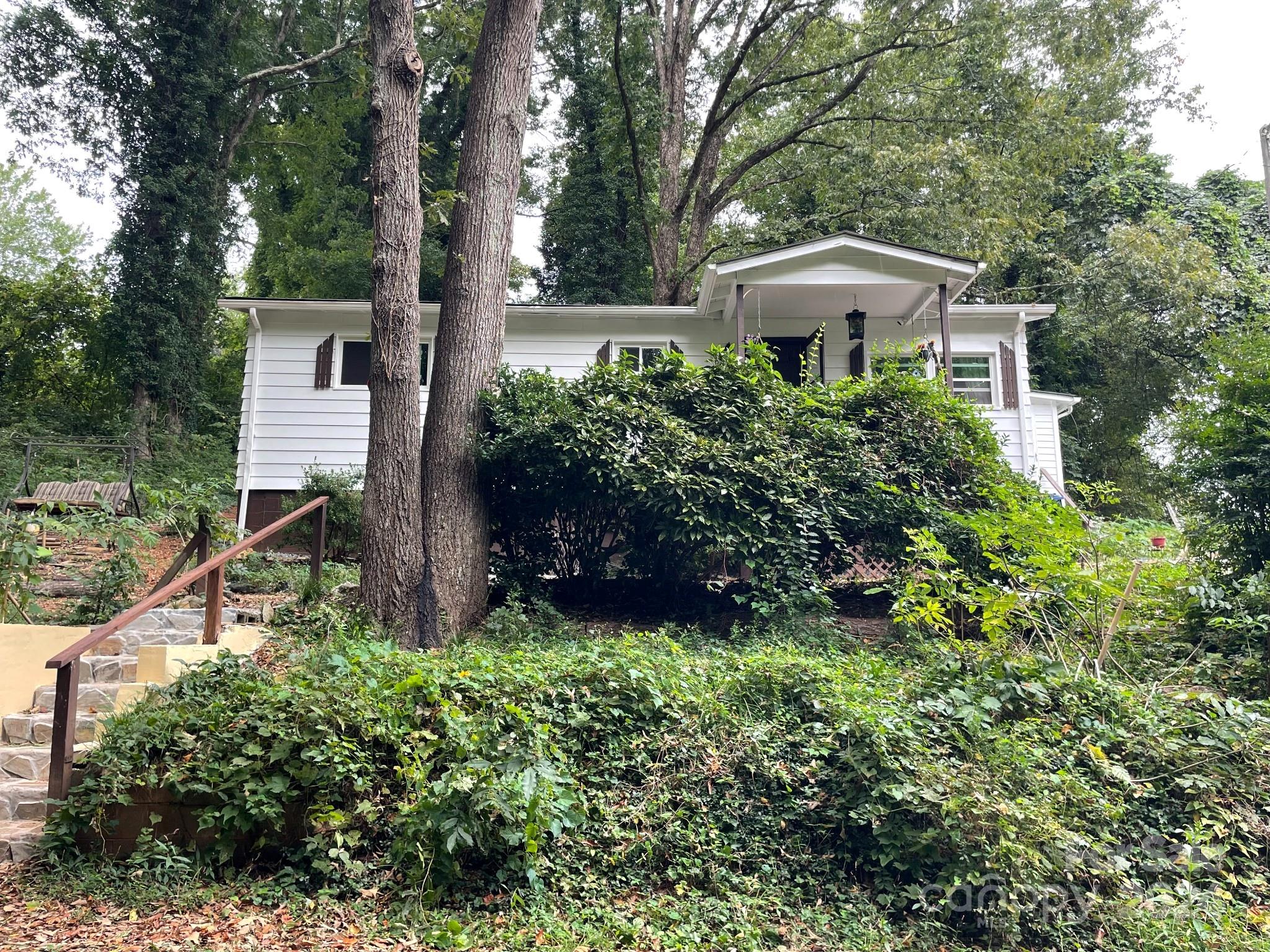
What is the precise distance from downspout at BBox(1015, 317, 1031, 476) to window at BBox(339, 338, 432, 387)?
375 inches

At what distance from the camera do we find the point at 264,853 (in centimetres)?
379

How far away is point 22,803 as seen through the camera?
404cm

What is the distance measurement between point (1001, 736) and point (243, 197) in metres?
25.2

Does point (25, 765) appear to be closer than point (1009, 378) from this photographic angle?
Yes

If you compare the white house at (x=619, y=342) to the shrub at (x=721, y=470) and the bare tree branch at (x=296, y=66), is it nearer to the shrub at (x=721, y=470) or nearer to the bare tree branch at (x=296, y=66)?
the shrub at (x=721, y=470)

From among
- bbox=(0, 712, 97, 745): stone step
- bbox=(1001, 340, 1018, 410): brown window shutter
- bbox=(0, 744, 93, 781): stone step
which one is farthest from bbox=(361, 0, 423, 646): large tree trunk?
bbox=(1001, 340, 1018, 410): brown window shutter

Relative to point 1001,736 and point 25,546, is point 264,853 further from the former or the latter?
point 1001,736

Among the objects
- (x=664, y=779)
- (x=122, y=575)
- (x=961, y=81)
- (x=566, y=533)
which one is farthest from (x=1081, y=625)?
(x=961, y=81)

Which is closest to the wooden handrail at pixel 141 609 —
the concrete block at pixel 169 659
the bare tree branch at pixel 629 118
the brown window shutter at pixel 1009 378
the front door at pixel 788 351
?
the concrete block at pixel 169 659

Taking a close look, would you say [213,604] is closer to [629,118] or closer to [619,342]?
[619,342]

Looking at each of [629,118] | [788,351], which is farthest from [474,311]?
[629,118]

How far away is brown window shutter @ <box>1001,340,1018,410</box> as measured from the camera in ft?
42.4

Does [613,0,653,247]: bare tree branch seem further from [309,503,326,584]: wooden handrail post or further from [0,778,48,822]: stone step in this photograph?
[0,778,48,822]: stone step

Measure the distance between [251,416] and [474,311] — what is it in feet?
22.4
